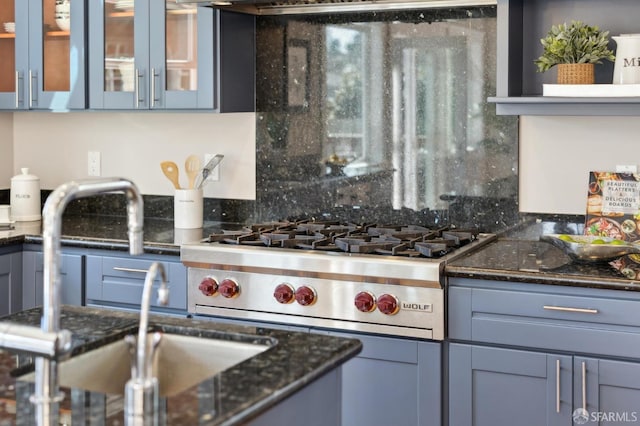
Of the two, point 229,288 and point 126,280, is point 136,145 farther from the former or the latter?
point 229,288

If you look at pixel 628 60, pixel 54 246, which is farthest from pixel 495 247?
pixel 54 246

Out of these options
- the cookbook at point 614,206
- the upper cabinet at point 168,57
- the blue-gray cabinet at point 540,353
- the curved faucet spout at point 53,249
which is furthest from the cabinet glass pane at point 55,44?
the curved faucet spout at point 53,249

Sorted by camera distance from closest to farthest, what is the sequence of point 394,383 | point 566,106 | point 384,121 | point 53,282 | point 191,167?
point 53,282 < point 394,383 < point 566,106 < point 384,121 < point 191,167

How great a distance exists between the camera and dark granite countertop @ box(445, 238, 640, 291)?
8.95 feet

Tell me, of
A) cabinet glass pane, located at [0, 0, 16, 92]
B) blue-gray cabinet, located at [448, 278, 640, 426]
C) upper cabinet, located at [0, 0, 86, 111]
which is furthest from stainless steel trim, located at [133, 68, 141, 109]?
blue-gray cabinet, located at [448, 278, 640, 426]

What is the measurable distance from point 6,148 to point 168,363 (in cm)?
277

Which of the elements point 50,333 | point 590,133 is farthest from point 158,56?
point 50,333

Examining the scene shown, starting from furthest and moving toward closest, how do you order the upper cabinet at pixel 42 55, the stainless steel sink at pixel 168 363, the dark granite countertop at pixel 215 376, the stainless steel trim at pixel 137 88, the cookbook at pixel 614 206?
the upper cabinet at pixel 42 55
the stainless steel trim at pixel 137 88
the cookbook at pixel 614 206
the stainless steel sink at pixel 168 363
the dark granite countertop at pixel 215 376

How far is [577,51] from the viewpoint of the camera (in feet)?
10.1

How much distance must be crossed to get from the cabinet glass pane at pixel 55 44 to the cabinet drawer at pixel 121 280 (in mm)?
836

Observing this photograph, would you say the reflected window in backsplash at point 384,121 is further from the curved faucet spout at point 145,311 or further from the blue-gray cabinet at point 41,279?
the curved faucet spout at point 145,311

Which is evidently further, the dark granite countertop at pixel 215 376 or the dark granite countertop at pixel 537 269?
the dark granite countertop at pixel 537 269

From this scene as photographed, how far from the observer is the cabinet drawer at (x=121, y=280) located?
336 centimetres

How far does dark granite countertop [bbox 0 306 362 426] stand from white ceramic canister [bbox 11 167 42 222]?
6.34ft
